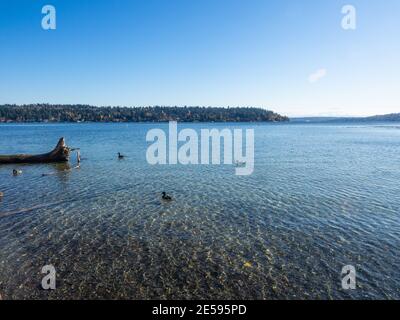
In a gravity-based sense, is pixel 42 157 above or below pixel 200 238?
above

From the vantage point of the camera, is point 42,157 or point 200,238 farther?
point 42,157

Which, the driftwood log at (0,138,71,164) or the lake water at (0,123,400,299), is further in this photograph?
the driftwood log at (0,138,71,164)

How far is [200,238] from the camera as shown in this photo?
1736 centimetres

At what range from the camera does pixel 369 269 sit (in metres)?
13.8

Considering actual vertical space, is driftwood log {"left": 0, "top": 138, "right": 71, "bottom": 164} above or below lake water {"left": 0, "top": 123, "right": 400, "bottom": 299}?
above

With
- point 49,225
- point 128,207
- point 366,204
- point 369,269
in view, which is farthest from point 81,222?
point 366,204

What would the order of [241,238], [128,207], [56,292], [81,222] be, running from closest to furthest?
[56,292], [241,238], [81,222], [128,207]

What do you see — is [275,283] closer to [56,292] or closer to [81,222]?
[56,292]

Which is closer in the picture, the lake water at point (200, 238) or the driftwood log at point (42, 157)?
the lake water at point (200, 238)

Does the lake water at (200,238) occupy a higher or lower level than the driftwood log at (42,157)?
lower

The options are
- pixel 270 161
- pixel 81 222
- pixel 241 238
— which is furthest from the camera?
pixel 270 161

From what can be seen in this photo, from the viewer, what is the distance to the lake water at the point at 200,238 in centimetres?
1251

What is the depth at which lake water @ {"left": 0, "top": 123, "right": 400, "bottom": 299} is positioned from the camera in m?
12.5

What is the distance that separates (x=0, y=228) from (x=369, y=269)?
67.2 feet
